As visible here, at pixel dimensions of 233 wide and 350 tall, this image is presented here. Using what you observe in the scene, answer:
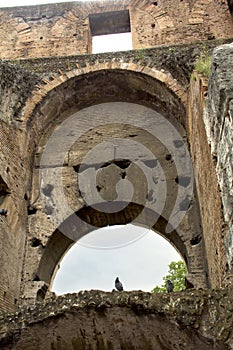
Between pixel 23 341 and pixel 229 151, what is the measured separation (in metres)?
2.39

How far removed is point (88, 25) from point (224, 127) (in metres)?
6.45

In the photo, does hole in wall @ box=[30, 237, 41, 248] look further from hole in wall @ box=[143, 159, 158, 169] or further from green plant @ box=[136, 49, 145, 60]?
green plant @ box=[136, 49, 145, 60]

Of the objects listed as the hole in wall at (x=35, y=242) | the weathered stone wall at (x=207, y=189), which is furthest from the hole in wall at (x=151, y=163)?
the hole in wall at (x=35, y=242)

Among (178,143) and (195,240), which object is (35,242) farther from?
(178,143)

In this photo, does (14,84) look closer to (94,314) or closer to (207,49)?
(207,49)

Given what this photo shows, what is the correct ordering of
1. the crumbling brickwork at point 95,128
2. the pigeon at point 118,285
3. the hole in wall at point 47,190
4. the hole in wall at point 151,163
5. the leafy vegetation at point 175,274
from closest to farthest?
the pigeon at point 118,285
the crumbling brickwork at point 95,128
the hole in wall at point 47,190
the hole in wall at point 151,163
the leafy vegetation at point 175,274

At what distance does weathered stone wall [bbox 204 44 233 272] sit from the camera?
3.69 meters

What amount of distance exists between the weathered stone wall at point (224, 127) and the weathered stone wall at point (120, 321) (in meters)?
0.55

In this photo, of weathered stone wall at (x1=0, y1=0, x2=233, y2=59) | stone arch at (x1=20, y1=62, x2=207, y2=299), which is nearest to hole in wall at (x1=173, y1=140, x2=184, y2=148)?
stone arch at (x1=20, y1=62, x2=207, y2=299)

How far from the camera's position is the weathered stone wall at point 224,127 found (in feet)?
12.1

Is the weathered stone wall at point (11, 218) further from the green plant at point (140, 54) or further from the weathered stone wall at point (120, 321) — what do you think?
the green plant at point (140, 54)

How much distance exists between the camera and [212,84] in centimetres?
425

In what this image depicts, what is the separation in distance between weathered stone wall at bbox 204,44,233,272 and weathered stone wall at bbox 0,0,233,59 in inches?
193

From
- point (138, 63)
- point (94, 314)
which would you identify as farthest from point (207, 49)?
point (94, 314)
